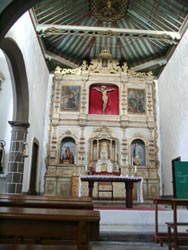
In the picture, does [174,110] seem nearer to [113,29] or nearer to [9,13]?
[113,29]

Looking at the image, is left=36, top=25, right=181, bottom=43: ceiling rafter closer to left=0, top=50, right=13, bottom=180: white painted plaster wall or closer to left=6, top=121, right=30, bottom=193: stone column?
left=0, top=50, right=13, bottom=180: white painted plaster wall

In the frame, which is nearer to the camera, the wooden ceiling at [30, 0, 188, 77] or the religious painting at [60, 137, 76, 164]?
the wooden ceiling at [30, 0, 188, 77]

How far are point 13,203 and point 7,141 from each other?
646 centimetres

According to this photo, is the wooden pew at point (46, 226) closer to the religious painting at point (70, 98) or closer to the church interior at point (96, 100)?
the church interior at point (96, 100)

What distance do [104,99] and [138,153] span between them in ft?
9.55

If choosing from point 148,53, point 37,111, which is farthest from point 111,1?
point 37,111

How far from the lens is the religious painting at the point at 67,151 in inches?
457

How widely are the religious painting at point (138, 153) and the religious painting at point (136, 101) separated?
1.46m

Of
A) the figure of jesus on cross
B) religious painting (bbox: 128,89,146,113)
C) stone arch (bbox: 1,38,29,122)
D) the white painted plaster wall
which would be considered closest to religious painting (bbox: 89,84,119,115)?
the figure of jesus on cross

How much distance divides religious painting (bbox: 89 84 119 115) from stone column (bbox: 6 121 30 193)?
449cm

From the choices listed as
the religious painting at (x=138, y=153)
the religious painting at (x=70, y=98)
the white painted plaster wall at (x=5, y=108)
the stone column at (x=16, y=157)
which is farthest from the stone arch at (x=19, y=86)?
the religious painting at (x=138, y=153)

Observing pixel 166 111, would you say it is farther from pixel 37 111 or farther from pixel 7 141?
pixel 7 141

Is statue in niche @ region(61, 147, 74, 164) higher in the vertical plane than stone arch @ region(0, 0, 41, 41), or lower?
lower

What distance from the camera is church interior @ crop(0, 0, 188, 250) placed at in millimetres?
8617
